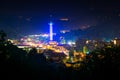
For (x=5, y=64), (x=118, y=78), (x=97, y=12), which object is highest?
(x=97, y=12)

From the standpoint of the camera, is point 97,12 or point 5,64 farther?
point 97,12

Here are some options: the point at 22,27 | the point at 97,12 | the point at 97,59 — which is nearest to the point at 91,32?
the point at 22,27

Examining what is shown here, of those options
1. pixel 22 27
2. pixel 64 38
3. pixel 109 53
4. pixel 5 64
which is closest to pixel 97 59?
pixel 109 53

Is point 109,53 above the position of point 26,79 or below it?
above

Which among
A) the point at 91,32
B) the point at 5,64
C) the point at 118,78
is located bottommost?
the point at 118,78

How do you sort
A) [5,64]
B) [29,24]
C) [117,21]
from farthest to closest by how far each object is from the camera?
[29,24], [117,21], [5,64]

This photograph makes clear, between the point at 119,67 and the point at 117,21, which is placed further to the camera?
the point at 117,21

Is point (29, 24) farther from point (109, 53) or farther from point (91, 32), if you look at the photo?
point (109, 53)

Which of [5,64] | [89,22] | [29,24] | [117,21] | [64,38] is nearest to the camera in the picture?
[5,64]

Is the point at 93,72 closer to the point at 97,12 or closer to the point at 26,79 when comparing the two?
the point at 26,79
